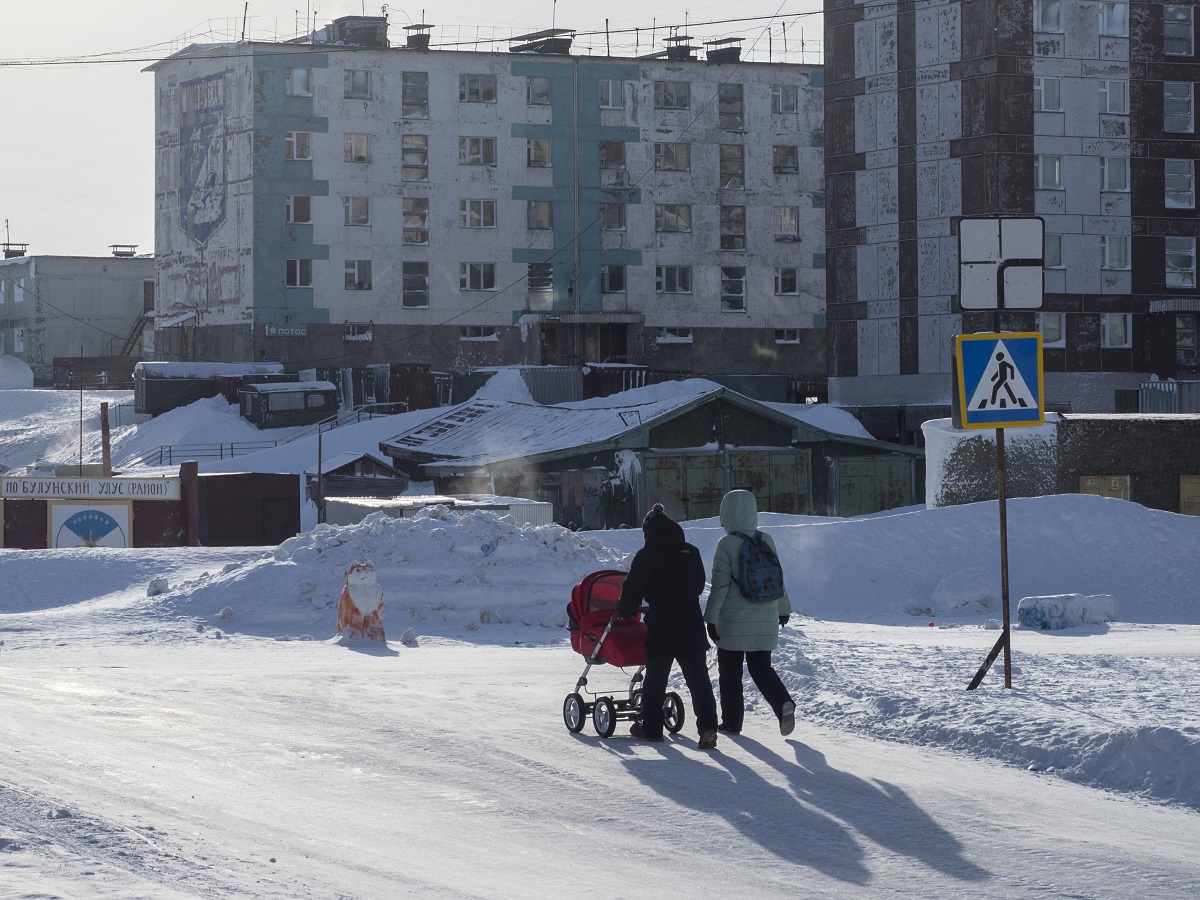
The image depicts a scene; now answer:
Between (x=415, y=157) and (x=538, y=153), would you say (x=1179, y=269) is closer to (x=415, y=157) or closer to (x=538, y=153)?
(x=538, y=153)

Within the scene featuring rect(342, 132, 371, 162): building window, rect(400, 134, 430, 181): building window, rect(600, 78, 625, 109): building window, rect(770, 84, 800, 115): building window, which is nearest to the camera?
rect(342, 132, 371, 162): building window

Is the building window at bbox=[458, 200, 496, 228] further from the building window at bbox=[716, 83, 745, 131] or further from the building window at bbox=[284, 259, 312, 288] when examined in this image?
the building window at bbox=[716, 83, 745, 131]

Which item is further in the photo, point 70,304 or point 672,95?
point 70,304

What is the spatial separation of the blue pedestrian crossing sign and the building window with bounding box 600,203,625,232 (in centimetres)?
5877

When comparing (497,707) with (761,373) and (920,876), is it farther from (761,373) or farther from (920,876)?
(761,373)

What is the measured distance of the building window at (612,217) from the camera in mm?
69438

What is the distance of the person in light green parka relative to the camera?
10.2 metres

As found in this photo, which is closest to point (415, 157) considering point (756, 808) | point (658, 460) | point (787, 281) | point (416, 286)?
point (416, 286)

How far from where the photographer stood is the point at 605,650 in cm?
1067

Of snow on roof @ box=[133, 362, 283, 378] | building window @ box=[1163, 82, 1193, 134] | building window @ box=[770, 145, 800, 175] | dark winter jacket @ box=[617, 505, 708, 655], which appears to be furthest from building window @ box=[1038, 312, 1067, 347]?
dark winter jacket @ box=[617, 505, 708, 655]

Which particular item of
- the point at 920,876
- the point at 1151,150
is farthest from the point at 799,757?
the point at 1151,150

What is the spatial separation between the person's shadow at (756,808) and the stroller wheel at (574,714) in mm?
755

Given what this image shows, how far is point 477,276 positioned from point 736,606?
59.0 metres

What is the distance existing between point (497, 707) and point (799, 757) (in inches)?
113
